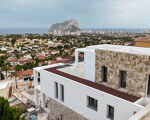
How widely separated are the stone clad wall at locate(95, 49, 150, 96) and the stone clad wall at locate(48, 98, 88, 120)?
4.44 metres

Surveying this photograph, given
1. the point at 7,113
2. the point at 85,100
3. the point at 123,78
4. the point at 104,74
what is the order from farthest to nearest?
the point at 104,74 < the point at 7,113 < the point at 85,100 < the point at 123,78

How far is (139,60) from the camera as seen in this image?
36.8 feet

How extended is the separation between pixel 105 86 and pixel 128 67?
9.55 ft

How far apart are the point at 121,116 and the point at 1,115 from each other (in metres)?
10.7

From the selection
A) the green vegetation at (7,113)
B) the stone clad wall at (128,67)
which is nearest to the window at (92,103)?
the stone clad wall at (128,67)

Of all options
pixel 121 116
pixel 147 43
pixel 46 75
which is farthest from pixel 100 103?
pixel 147 43

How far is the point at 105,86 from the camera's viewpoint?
45.1ft

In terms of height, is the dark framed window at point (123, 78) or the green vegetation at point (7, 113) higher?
the dark framed window at point (123, 78)

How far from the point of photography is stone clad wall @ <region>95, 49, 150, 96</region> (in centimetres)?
1109

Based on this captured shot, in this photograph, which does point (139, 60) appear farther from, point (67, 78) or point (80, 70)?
point (80, 70)

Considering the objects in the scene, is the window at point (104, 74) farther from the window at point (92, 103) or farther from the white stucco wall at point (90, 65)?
the window at point (92, 103)

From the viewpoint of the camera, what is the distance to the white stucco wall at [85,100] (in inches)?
422

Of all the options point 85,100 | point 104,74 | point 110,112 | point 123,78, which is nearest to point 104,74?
point 104,74

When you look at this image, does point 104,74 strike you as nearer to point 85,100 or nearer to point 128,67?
point 128,67
